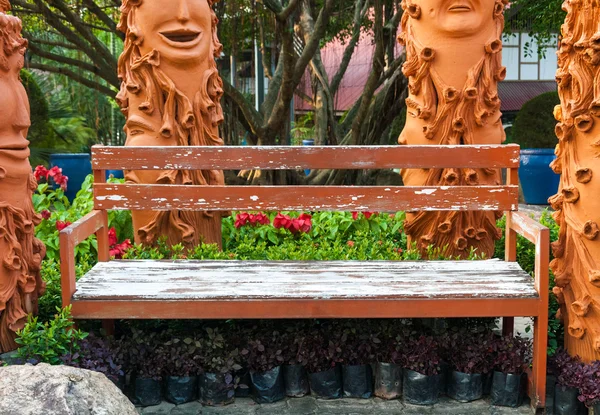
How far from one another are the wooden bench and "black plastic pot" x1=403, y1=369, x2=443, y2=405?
0.38 meters

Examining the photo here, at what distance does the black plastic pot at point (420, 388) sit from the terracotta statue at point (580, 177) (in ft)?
2.32

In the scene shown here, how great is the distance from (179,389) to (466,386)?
4.54ft

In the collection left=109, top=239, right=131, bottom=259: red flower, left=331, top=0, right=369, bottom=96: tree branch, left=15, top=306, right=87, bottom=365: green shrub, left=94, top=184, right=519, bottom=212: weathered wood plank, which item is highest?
→ left=331, top=0, right=369, bottom=96: tree branch

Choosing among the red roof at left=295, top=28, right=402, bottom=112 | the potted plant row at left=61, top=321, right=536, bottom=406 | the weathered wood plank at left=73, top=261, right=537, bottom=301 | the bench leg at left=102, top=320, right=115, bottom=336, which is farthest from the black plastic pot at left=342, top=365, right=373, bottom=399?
the red roof at left=295, top=28, right=402, bottom=112

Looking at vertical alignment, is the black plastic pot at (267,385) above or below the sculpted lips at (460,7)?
Result: below

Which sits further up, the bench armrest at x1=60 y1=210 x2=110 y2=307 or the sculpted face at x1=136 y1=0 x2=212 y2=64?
the sculpted face at x1=136 y1=0 x2=212 y2=64

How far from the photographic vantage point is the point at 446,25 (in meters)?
4.78

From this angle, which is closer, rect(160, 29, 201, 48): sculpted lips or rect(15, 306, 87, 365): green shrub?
rect(15, 306, 87, 365): green shrub

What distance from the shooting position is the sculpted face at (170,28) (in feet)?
15.9

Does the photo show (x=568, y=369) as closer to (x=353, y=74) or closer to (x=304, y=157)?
(x=304, y=157)

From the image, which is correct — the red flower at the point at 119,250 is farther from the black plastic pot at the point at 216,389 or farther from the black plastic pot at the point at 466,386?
the black plastic pot at the point at 466,386

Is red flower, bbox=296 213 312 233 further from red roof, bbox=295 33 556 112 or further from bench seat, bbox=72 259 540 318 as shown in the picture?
red roof, bbox=295 33 556 112

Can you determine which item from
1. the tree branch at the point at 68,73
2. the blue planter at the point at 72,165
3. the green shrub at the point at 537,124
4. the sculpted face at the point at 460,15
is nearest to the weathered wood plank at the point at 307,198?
the sculpted face at the point at 460,15

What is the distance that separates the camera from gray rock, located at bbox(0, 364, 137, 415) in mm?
2568
